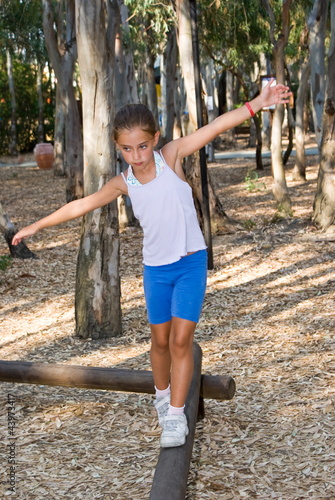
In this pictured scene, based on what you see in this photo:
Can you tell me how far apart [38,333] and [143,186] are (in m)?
3.79

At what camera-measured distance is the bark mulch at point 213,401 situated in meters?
4.18

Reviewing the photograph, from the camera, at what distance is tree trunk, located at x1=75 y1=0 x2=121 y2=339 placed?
644 cm

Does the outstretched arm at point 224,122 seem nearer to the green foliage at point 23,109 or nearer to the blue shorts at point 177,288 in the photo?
the blue shorts at point 177,288

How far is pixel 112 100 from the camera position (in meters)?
6.59

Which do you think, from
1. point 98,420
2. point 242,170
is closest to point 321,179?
point 98,420

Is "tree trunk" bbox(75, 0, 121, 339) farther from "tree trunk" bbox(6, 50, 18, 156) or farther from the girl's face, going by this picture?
"tree trunk" bbox(6, 50, 18, 156)

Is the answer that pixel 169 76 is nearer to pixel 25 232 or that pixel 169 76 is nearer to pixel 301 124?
pixel 301 124

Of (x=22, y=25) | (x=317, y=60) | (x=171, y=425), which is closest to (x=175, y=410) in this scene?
(x=171, y=425)

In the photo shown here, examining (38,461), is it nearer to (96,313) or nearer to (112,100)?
(96,313)

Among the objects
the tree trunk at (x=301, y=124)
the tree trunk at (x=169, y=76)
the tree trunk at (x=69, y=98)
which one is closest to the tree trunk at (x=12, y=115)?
the tree trunk at (x=169, y=76)

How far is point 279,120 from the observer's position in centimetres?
1252

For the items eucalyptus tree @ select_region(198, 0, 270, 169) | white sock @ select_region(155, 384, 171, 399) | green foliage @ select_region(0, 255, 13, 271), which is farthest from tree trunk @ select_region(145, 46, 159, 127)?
white sock @ select_region(155, 384, 171, 399)

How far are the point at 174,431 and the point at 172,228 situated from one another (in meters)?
1.00

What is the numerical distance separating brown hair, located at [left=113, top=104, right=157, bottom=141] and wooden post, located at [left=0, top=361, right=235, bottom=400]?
144 centimetres
